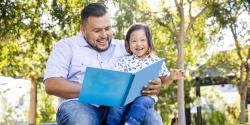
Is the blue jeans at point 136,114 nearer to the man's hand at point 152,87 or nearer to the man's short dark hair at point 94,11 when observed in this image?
the man's hand at point 152,87

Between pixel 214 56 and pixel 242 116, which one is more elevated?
pixel 214 56

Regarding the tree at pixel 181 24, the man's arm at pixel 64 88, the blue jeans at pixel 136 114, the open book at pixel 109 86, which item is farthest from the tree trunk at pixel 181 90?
the open book at pixel 109 86

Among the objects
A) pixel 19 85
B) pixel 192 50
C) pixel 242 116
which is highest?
pixel 192 50

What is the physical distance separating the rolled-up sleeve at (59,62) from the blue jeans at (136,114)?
1.50 feet

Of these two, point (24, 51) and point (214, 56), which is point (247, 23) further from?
point (24, 51)

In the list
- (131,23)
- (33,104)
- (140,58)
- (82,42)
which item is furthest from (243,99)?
(82,42)

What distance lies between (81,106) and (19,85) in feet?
52.0

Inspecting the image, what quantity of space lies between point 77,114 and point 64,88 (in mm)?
244

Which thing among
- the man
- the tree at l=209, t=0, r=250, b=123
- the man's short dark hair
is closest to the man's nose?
the man

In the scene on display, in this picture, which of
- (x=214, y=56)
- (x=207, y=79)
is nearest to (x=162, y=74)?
(x=214, y=56)

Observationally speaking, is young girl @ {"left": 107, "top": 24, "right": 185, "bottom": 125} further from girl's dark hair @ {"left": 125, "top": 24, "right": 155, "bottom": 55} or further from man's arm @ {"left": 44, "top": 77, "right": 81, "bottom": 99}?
man's arm @ {"left": 44, "top": 77, "right": 81, "bottom": 99}

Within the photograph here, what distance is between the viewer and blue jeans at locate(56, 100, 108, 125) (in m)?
3.33

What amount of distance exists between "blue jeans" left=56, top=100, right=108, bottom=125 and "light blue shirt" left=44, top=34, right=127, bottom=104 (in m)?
0.26

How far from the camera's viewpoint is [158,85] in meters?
3.64
